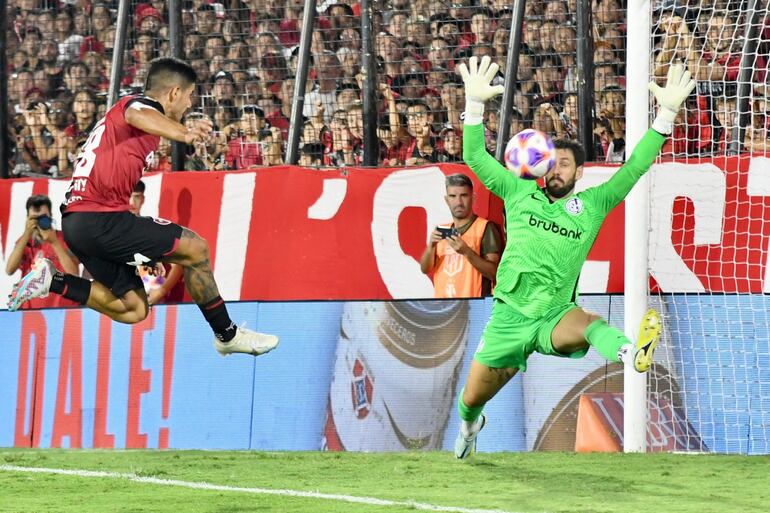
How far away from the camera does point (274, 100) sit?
1321 centimetres

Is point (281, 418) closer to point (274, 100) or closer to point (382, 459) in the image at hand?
point (382, 459)

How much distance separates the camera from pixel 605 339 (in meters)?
8.32

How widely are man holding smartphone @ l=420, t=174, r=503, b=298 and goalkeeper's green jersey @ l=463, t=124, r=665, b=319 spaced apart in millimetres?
2074

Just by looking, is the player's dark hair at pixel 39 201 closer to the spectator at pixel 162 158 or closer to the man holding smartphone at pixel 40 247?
the man holding smartphone at pixel 40 247

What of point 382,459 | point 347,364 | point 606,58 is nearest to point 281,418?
point 347,364

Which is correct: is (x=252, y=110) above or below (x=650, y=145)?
above

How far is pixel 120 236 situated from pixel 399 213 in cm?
410

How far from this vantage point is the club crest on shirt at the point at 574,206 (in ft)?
29.9

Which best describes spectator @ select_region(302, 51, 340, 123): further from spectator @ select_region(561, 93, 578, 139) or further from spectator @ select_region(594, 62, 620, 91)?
spectator @ select_region(594, 62, 620, 91)

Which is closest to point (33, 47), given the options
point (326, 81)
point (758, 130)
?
point (326, 81)

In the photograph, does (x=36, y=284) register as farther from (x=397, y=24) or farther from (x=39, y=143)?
(x=39, y=143)

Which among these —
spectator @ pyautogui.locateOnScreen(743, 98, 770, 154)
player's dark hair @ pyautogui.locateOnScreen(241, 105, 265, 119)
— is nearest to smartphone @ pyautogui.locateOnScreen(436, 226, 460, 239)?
player's dark hair @ pyautogui.locateOnScreen(241, 105, 265, 119)

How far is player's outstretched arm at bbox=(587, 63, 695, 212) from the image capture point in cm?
905

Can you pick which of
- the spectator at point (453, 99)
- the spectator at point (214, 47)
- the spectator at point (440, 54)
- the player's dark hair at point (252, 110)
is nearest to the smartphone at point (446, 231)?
the spectator at point (453, 99)
